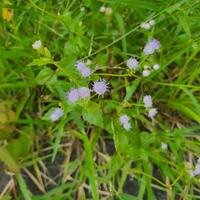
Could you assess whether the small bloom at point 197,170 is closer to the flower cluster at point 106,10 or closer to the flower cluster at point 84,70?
the flower cluster at point 84,70

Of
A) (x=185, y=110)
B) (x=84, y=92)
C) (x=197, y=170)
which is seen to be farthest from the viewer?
(x=185, y=110)

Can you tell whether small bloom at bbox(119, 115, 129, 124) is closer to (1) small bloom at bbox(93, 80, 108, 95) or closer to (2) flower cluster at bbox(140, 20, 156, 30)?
(1) small bloom at bbox(93, 80, 108, 95)

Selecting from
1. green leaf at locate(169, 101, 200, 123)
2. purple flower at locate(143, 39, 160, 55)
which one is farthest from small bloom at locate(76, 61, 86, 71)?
green leaf at locate(169, 101, 200, 123)

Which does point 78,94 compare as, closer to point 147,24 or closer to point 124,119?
point 124,119

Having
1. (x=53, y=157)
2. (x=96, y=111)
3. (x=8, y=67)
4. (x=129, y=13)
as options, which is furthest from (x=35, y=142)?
(x=129, y=13)

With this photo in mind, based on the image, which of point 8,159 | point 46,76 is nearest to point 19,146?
point 8,159

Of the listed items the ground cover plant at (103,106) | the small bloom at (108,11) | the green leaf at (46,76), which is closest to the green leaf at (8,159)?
the ground cover plant at (103,106)

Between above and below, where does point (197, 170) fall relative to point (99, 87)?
below

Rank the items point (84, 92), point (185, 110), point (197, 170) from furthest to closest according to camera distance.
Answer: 1. point (185, 110)
2. point (197, 170)
3. point (84, 92)
